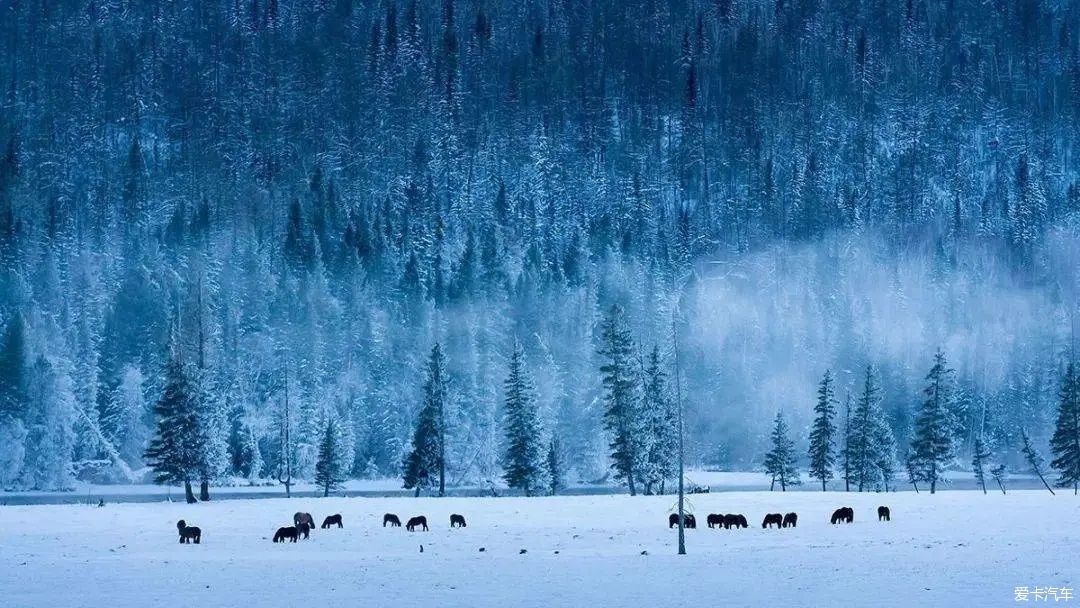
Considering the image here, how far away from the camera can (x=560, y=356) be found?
550 ft

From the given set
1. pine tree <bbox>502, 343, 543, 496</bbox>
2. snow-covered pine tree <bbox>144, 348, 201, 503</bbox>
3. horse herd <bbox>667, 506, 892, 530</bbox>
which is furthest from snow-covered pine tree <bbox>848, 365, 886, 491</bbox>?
snow-covered pine tree <bbox>144, 348, 201, 503</bbox>

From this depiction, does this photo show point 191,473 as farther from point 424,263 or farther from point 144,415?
point 424,263

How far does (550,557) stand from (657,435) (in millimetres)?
40072

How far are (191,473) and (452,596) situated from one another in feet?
154

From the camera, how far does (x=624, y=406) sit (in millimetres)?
77938

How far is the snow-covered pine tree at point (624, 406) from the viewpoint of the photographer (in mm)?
76875

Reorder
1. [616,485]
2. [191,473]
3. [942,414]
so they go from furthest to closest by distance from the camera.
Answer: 1. [616,485]
2. [942,414]
3. [191,473]

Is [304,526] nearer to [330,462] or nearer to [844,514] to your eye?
[844,514]

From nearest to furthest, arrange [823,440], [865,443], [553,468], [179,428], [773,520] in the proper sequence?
[773,520] → [179,428] → [865,443] → [553,468] → [823,440]

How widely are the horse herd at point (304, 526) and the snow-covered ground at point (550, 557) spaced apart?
0.76 m

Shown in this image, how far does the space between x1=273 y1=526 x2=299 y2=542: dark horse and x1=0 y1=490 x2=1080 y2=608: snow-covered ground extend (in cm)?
88

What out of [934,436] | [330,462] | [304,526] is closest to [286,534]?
[304,526]

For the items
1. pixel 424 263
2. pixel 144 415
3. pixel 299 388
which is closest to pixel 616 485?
pixel 299 388

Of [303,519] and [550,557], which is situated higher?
[303,519]
